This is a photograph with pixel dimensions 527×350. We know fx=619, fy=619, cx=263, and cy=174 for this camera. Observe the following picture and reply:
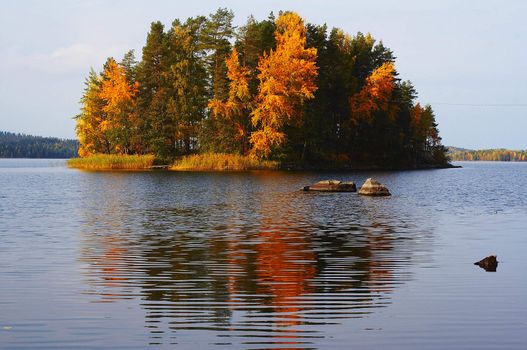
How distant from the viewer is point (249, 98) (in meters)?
83.2

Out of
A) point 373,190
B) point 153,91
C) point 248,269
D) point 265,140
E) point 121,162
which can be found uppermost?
point 153,91

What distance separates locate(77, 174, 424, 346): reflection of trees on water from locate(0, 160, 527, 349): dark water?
1.9 inches

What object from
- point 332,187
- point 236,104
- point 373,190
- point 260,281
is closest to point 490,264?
point 260,281

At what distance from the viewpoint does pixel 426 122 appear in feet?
468

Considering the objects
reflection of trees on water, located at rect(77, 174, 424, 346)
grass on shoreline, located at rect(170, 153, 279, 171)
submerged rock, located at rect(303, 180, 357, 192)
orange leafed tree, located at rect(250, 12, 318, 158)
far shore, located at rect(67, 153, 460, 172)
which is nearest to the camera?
reflection of trees on water, located at rect(77, 174, 424, 346)

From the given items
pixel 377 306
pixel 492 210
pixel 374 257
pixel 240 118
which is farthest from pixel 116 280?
pixel 240 118

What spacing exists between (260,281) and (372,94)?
89.0 meters

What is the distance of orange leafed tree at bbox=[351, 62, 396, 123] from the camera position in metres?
100

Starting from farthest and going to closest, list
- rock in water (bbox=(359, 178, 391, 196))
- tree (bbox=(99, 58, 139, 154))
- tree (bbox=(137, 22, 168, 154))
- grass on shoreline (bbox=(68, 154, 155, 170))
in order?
tree (bbox=(99, 58, 139, 154)) → grass on shoreline (bbox=(68, 154, 155, 170)) → tree (bbox=(137, 22, 168, 154)) → rock in water (bbox=(359, 178, 391, 196))

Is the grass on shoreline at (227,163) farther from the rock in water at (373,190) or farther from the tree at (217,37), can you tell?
the rock in water at (373,190)

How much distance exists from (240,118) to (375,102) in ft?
88.2

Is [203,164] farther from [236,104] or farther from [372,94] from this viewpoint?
[372,94]

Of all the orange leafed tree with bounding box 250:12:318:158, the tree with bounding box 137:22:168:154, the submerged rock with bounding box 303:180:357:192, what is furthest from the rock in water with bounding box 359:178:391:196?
the tree with bounding box 137:22:168:154

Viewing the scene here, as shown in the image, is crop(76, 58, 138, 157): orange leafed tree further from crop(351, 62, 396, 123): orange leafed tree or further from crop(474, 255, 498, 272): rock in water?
crop(474, 255, 498, 272): rock in water
